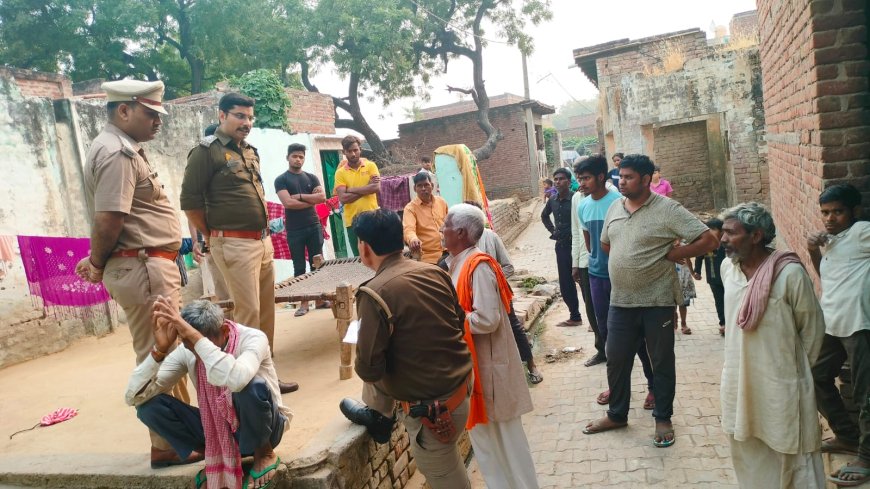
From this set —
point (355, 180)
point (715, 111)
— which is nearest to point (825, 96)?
point (355, 180)

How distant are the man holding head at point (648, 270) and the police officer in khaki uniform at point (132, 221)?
260 centimetres

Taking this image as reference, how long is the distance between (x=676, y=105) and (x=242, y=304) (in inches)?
461

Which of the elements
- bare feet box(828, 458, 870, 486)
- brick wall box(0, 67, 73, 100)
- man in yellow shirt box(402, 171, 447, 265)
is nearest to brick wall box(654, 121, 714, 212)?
man in yellow shirt box(402, 171, 447, 265)

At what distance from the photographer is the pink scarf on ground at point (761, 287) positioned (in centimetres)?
263

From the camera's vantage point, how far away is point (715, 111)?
1266 cm

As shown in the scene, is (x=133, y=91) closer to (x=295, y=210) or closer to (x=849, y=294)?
(x=295, y=210)

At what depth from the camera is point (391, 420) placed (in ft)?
10.0

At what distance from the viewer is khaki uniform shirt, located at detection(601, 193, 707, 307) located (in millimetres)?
3570

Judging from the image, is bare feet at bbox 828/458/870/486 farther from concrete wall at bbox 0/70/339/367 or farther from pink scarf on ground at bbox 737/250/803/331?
concrete wall at bbox 0/70/339/367

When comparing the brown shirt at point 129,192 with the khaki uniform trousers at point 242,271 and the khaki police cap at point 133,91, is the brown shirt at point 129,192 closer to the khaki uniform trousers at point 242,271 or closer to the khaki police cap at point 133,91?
the khaki police cap at point 133,91

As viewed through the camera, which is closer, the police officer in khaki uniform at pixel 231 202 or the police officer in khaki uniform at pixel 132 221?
the police officer in khaki uniform at pixel 132 221

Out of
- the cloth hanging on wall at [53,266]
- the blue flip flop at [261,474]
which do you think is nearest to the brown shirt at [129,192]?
the blue flip flop at [261,474]

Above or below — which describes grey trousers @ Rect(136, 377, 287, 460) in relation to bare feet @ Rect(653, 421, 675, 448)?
above

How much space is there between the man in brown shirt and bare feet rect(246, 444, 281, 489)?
680mm
